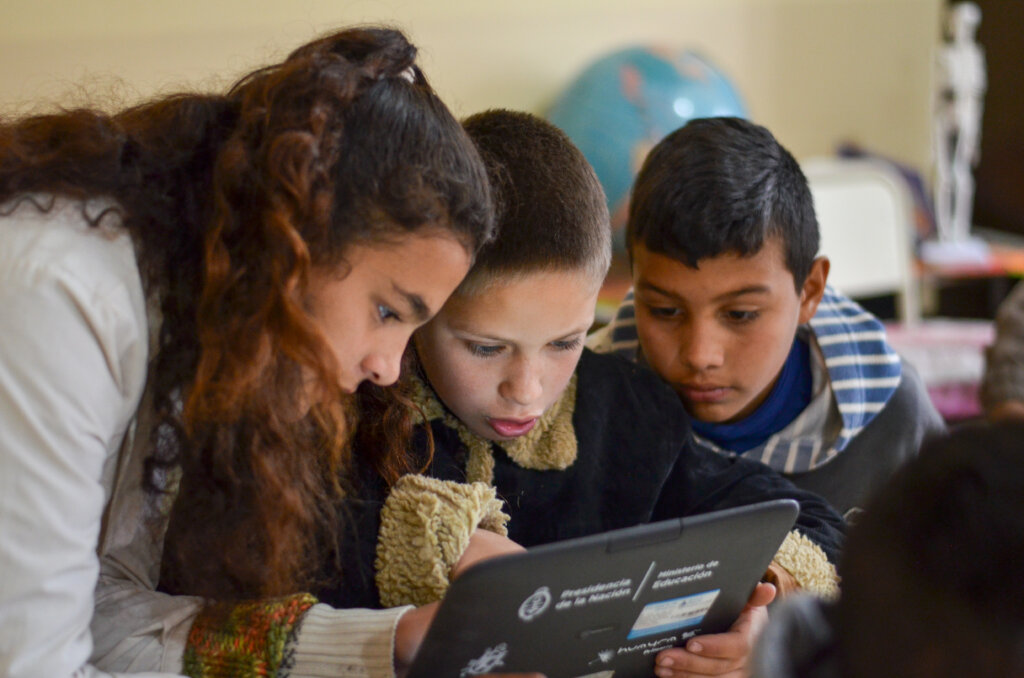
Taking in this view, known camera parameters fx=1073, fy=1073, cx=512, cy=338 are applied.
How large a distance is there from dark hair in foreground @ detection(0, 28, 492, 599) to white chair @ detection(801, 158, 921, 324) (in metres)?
2.03

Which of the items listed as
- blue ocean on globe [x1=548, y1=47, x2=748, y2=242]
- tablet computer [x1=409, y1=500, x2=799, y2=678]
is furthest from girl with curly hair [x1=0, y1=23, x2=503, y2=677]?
blue ocean on globe [x1=548, y1=47, x2=748, y2=242]

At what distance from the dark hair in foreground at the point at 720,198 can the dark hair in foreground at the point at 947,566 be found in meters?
0.75

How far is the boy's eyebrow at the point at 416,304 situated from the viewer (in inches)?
33.2

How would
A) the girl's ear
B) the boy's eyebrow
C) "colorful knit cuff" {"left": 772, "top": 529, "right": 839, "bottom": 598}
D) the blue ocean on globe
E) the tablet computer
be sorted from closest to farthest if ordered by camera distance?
1. the tablet computer
2. the boy's eyebrow
3. "colorful knit cuff" {"left": 772, "top": 529, "right": 839, "bottom": 598}
4. the girl's ear
5. the blue ocean on globe

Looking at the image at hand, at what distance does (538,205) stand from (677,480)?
1.14ft

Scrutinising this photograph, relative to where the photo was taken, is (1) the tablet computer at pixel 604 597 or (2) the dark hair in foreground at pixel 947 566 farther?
(1) the tablet computer at pixel 604 597

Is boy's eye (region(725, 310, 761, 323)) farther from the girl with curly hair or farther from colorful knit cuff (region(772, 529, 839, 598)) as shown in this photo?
the girl with curly hair

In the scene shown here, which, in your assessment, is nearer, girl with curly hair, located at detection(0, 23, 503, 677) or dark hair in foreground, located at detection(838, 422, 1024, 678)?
dark hair in foreground, located at detection(838, 422, 1024, 678)

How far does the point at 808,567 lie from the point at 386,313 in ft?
1.66

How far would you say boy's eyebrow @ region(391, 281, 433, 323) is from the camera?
844 millimetres

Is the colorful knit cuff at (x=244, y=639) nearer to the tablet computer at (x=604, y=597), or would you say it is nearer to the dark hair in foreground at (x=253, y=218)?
the dark hair in foreground at (x=253, y=218)

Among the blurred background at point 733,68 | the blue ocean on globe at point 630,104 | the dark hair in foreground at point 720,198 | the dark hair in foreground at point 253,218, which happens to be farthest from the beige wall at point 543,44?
the dark hair in foreground at point 253,218

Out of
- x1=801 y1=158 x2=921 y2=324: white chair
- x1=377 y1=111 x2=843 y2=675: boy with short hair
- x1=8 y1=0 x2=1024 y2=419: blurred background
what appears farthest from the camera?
x1=801 y1=158 x2=921 y2=324: white chair

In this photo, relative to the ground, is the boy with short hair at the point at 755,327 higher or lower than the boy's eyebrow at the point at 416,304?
lower
